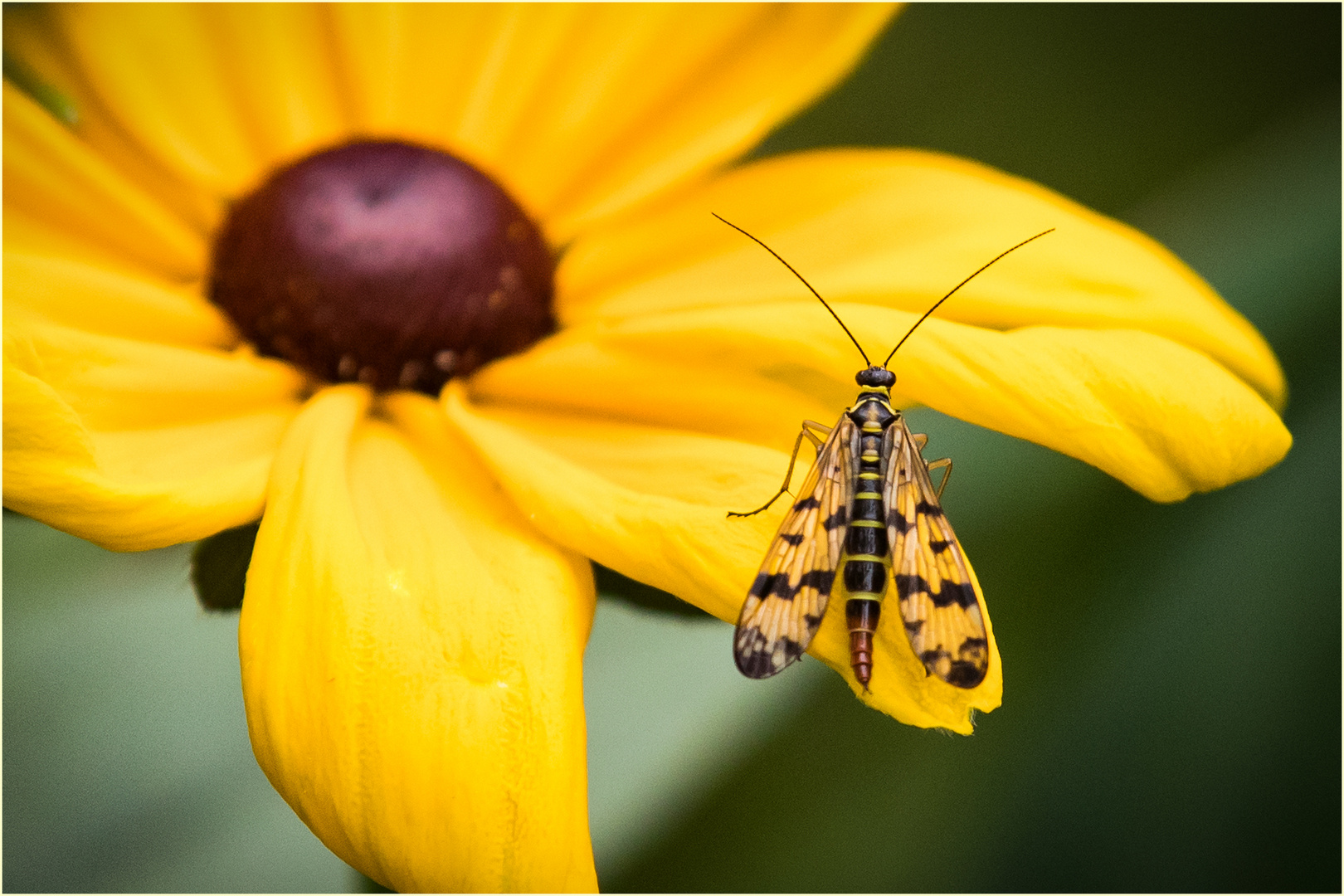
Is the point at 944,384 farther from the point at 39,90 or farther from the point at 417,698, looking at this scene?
the point at 39,90

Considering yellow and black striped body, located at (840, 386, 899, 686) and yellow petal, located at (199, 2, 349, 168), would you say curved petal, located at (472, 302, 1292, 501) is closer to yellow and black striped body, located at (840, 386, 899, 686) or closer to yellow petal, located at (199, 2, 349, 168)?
yellow and black striped body, located at (840, 386, 899, 686)

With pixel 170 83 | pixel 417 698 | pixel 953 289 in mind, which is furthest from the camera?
pixel 170 83

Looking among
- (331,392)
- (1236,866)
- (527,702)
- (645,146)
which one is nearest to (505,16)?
(645,146)

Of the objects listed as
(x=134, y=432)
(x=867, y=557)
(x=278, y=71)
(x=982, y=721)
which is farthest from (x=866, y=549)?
(x=278, y=71)

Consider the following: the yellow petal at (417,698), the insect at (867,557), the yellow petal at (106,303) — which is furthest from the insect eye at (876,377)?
the yellow petal at (106,303)

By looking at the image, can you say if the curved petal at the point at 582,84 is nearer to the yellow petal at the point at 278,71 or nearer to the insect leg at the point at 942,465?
the yellow petal at the point at 278,71
